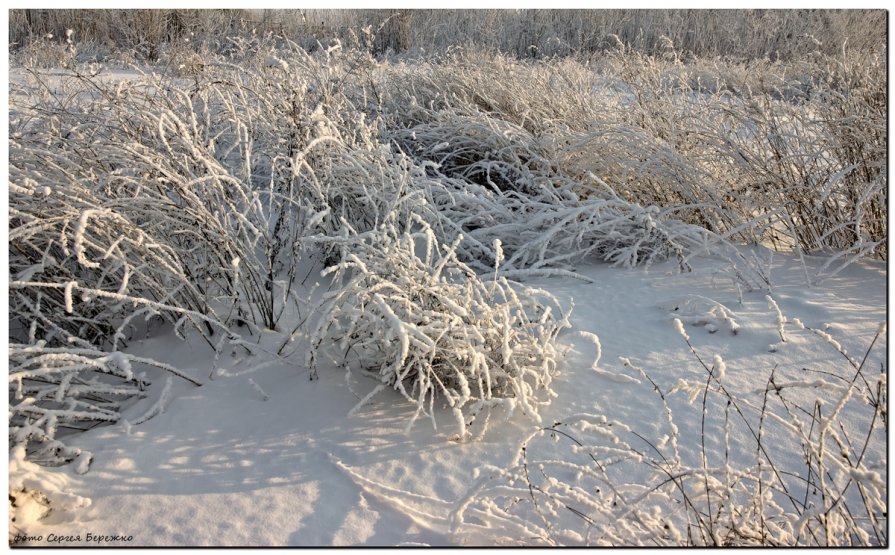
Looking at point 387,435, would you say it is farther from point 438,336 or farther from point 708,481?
point 708,481

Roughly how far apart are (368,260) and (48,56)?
5.96 metres

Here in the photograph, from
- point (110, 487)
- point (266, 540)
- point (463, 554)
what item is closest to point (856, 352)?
point (463, 554)

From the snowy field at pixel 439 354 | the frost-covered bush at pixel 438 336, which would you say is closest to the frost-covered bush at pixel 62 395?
the snowy field at pixel 439 354

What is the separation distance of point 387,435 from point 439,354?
280mm

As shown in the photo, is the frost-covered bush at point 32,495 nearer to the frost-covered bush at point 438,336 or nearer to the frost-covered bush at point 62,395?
the frost-covered bush at point 62,395

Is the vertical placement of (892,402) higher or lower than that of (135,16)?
lower

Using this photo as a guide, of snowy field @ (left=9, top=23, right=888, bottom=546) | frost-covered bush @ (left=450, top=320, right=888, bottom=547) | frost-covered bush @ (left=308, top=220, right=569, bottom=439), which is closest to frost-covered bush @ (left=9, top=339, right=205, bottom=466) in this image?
snowy field @ (left=9, top=23, right=888, bottom=546)

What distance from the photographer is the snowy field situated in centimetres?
146

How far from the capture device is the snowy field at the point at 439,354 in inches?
57.4

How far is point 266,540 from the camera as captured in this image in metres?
1.45

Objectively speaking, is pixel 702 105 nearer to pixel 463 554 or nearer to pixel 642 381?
pixel 642 381

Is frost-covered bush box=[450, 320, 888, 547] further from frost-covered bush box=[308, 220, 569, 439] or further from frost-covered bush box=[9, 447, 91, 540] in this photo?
frost-covered bush box=[9, 447, 91, 540]

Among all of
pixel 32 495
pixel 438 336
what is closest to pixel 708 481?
pixel 438 336

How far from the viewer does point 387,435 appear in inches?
70.4
